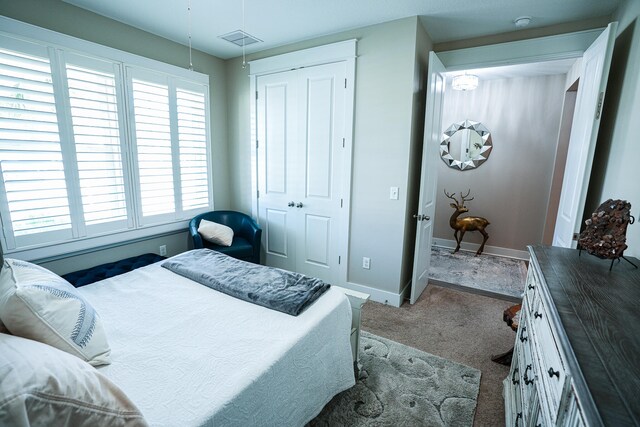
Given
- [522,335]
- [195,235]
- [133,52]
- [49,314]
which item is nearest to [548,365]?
[522,335]

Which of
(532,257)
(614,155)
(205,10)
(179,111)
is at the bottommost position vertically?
(532,257)

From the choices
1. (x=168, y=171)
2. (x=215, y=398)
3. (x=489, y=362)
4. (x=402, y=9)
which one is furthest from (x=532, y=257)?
(x=168, y=171)

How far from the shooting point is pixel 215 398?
1.02 metres

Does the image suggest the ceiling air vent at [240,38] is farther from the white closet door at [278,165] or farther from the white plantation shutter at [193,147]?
the white plantation shutter at [193,147]

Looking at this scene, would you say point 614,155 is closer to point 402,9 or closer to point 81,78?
point 402,9

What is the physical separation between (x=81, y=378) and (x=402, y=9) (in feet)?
9.64

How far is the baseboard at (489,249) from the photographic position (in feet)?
14.7

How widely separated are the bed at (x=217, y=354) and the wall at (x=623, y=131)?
5.34ft

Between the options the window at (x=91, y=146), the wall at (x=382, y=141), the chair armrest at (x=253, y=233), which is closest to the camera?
the window at (x=91, y=146)

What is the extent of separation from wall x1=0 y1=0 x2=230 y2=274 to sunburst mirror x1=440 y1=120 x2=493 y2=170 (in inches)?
134

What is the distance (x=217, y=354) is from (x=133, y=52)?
9.58 feet

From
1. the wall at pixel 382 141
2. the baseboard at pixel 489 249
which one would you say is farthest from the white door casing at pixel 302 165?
the baseboard at pixel 489 249

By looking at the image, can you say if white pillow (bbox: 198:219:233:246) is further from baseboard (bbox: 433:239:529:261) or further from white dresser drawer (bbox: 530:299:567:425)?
baseboard (bbox: 433:239:529:261)

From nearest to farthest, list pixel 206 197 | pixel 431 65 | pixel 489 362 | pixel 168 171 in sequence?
pixel 489 362 < pixel 431 65 < pixel 168 171 < pixel 206 197
